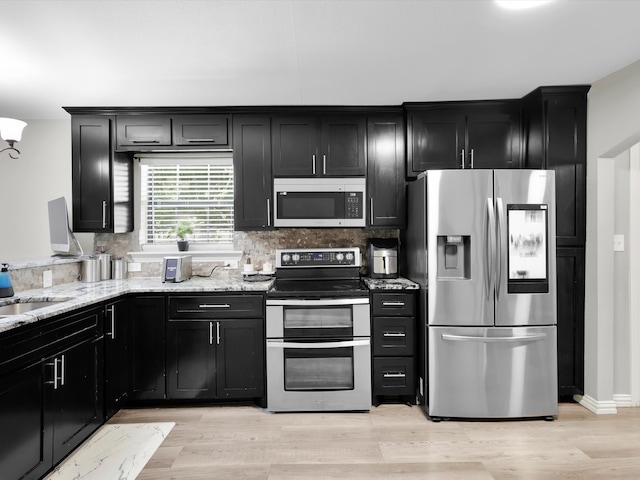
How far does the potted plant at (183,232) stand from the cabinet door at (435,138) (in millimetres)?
2241

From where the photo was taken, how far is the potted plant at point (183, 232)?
3660mm

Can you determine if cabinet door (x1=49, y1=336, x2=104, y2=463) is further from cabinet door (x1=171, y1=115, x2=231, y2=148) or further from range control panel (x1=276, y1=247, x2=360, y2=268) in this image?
cabinet door (x1=171, y1=115, x2=231, y2=148)

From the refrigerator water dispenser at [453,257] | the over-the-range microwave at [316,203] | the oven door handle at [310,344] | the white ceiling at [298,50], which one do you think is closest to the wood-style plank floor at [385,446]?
the oven door handle at [310,344]

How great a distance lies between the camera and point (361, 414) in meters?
2.88

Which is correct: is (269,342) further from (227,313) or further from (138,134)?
(138,134)

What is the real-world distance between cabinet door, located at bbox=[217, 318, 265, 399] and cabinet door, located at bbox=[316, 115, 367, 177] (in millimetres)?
1468

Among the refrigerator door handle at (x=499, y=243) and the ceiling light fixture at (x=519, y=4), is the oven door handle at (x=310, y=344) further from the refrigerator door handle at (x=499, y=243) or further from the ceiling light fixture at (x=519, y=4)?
the ceiling light fixture at (x=519, y=4)

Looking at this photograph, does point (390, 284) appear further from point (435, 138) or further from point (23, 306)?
point (23, 306)

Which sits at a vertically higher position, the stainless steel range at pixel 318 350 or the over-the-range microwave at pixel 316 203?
the over-the-range microwave at pixel 316 203

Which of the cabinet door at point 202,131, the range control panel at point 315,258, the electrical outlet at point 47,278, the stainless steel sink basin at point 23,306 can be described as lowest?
the stainless steel sink basin at point 23,306

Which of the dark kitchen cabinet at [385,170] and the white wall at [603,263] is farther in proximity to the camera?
the dark kitchen cabinet at [385,170]

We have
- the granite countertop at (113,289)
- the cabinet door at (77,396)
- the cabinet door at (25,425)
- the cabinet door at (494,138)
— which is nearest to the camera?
the cabinet door at (25,425)

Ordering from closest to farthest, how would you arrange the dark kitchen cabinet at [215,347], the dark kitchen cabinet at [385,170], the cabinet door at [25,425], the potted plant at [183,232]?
the cabinet door at [25,425] < the dark kitchen cabinet at [215,347] < the dark kitchen cabinet at [385,170] < the potted plant at [183,232]

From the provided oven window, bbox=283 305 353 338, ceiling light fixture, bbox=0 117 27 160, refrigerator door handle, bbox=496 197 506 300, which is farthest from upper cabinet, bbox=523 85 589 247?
ceiling light fixture, bbox=0 117 27 160
